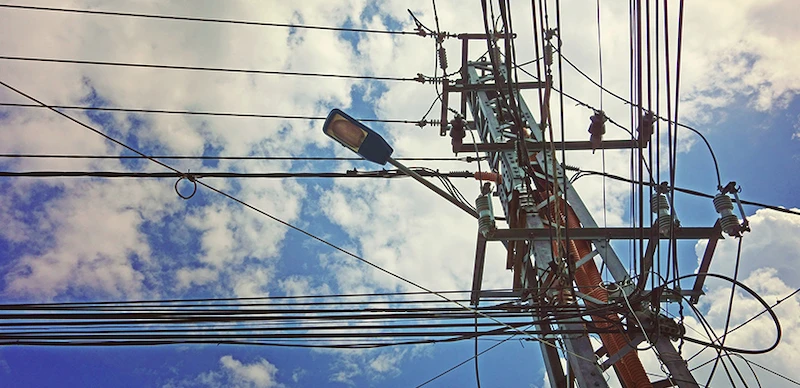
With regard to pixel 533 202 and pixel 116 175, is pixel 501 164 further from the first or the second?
pixel 116 175

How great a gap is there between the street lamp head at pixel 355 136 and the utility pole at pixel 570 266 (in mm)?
1005

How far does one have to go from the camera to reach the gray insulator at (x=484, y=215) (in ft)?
14.7

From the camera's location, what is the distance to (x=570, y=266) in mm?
4062

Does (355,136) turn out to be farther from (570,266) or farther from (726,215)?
(726,215)

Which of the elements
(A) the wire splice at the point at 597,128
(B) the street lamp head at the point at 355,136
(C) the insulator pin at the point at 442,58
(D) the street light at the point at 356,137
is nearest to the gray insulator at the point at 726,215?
(A) the wire splice at the point at 597,128

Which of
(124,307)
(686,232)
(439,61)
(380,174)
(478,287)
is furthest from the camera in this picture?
(439,61)

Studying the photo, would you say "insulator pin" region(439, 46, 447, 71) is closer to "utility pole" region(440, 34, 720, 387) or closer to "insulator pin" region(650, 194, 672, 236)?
"utility pole" region(440, 34, 720, 387)

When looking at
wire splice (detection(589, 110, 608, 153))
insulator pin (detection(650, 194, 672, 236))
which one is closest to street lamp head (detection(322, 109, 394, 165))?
insulator pin (detection(650, 194, 672, 236))

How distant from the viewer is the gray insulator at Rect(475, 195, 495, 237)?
4.47m

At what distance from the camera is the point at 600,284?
4.36 m

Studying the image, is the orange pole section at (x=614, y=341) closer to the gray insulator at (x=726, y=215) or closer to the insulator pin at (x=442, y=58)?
the gray insulator at (x=726, y=215)

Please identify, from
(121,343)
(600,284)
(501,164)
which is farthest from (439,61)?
(121,343)

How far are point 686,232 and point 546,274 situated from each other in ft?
4.13

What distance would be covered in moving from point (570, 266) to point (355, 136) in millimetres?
2022
